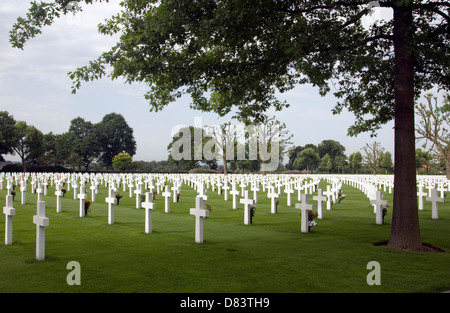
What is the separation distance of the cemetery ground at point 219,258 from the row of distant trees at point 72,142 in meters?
57.7

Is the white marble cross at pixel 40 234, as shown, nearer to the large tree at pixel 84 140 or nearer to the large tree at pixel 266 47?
the large tree at pixel 266 47

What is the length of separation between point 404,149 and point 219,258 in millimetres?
4956

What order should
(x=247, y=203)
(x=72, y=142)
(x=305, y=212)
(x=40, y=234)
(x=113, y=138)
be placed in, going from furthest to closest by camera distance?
(x=113, y=138)
(x=72, y=142)
(x=247, y=203)
(x=305, y=212)
(x=40, y=234)

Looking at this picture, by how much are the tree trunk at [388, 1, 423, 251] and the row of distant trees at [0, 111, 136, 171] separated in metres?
62.2

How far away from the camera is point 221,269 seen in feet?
24.4

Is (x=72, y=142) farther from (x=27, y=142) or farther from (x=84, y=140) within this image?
(x=27, y=142)

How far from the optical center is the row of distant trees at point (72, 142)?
222ft

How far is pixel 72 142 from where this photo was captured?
8794cm

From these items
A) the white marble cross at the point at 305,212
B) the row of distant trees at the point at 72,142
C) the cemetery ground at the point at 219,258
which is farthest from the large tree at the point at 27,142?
the white marble cross at the point at 305,212

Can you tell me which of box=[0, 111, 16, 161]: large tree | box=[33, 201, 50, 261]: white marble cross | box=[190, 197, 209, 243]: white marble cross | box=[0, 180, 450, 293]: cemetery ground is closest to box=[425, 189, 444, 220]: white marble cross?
box=[0, 180, 450, 293]: cemetery ground

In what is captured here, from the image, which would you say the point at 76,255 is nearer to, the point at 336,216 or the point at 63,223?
the point at 63,223

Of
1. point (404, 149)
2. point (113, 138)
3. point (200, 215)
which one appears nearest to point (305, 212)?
point (404, 149)

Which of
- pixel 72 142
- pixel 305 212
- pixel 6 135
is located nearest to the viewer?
pixel 305 212

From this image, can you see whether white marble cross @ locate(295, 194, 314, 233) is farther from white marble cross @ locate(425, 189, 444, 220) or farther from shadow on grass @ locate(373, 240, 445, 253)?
white marble cross @ locate(425, 189, 444, 220)
